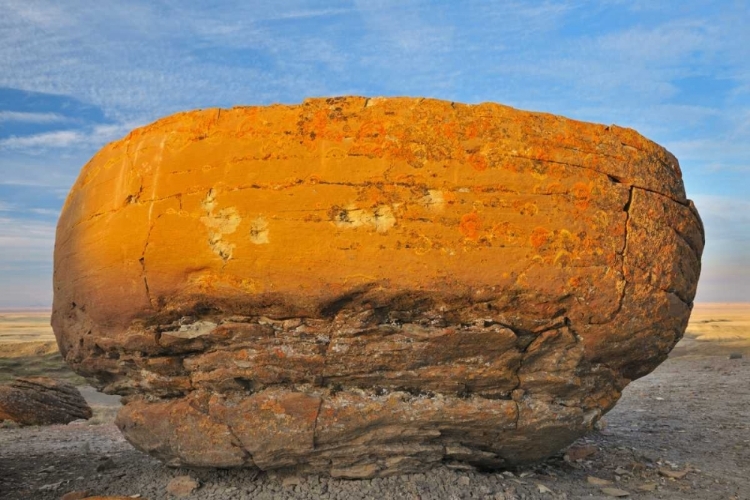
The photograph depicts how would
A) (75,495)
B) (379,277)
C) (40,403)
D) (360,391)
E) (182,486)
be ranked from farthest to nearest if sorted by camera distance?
(40,403), (75,495), (182,486), (360,391), (379,277)

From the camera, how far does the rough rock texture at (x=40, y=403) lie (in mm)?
10695

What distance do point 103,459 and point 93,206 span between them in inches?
130

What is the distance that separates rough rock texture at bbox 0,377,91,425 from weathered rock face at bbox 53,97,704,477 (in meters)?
6.60

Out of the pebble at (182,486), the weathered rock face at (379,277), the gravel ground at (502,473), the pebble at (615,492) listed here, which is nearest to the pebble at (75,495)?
the gravel ground at (502,473)

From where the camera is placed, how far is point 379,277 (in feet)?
15.6

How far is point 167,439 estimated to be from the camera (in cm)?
552

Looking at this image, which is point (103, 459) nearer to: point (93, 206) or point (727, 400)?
point (93, 206)

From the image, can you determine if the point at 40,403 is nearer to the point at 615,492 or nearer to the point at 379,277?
the point at 379,277

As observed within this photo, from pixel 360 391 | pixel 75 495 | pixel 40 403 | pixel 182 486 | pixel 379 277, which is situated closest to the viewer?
pixel 379 277

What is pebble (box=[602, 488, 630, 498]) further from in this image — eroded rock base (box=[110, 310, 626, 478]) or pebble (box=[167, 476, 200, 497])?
pebble (box=[167, 476, 200, 497])

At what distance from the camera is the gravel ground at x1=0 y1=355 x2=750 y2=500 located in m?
5.39

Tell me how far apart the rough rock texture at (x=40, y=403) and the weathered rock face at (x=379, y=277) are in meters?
6.60

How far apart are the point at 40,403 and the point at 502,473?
9.05 m

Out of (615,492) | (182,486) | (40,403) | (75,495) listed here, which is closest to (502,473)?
(615,492)
